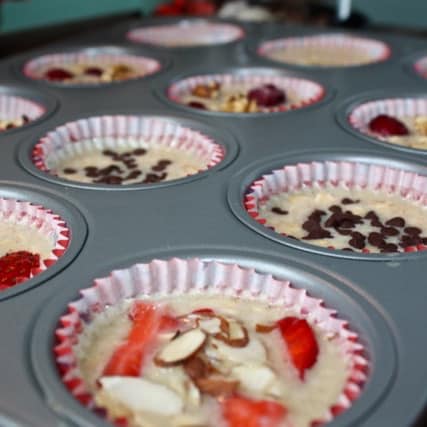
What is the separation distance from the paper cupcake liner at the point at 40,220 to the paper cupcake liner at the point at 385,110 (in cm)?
99

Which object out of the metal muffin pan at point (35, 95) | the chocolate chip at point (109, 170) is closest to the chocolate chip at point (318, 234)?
the chocolate chip at point (109, 170)

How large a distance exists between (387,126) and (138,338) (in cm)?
119

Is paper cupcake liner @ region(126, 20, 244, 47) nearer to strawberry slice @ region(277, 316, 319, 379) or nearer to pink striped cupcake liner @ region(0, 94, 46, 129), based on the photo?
pink striped cupcake liner @ region(0, 94, 46, 129)

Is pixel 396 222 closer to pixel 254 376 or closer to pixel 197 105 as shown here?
pixel 254 376

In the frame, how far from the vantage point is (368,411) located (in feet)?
2.95

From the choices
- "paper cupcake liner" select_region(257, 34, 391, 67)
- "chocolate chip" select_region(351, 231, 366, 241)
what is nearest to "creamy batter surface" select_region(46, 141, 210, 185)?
"chocolate chip" select_region(351, 231, 366, 241)

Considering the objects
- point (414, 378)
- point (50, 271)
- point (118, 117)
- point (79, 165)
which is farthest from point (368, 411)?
point (118, 117)

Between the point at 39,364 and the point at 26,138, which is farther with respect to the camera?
the point at 26,138

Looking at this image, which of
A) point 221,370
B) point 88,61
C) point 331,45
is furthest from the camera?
point 331,45

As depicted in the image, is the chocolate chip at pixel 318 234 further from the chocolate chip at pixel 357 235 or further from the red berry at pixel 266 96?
the red berry at pixel 266 96

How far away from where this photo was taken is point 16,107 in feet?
7.35

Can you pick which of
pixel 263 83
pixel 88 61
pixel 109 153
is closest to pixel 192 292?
pixel 109 153

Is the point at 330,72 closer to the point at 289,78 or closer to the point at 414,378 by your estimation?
the point at 289,78

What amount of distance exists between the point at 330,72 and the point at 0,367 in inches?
70.5
